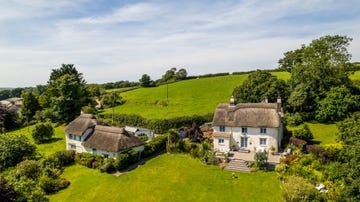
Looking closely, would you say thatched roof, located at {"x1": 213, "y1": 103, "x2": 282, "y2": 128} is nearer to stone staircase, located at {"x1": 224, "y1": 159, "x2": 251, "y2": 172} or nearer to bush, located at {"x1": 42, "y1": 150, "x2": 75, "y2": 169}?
stone staircase, located at {"x1": 224, "y1": 159, "x2": 251, "y2": 172}

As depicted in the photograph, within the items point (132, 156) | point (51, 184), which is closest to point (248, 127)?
point (132, 156)

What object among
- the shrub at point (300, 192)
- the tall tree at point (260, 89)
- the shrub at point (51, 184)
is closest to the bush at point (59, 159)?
the shrub at point (51, 184)

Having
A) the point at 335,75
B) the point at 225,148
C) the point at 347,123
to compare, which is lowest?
the point at 225,148

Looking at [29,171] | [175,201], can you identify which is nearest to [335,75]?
[175,201]

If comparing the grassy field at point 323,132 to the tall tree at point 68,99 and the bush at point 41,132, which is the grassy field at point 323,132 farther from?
the tall tree at point 68,99

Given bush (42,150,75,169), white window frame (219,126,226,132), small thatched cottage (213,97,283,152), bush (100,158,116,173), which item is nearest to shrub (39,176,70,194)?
bush (100,158,116,173)

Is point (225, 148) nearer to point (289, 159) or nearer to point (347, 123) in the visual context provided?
point (289, 159)

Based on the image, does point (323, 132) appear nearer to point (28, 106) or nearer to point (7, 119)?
point (28, 106)
